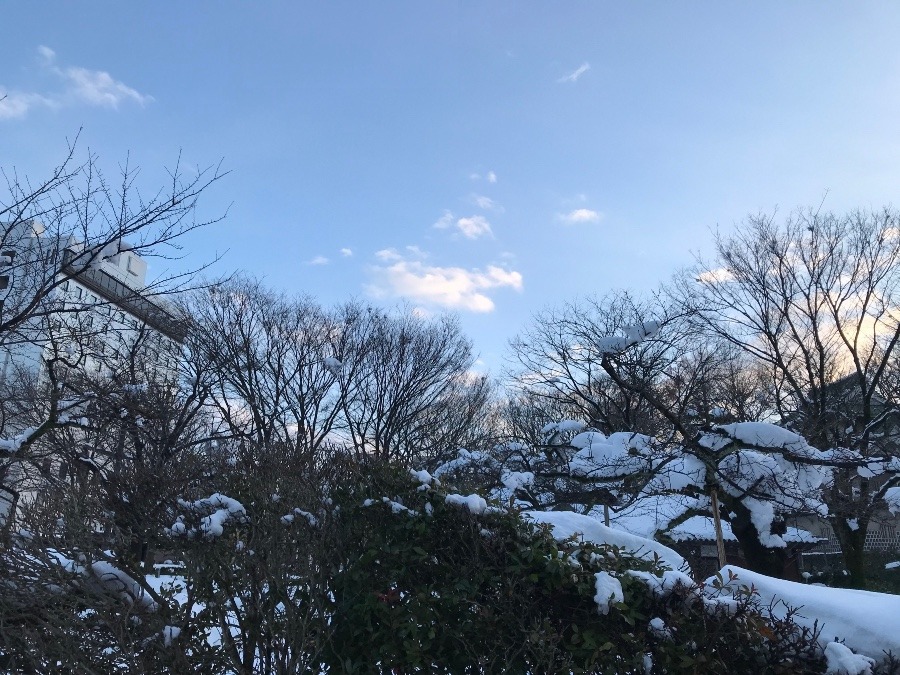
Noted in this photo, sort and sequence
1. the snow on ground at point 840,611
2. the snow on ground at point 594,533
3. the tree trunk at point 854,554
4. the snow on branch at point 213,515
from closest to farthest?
the snow on ground at point 840,611, the snow on ground at point 594,533, the snow on branch at point 213,515, the tree trunk at point 854,554

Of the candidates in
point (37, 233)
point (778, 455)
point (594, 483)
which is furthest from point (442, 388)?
point (37, 233)

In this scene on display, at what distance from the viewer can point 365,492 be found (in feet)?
14.6

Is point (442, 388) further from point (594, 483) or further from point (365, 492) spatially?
point (365, 492)

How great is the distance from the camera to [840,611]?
299 cm

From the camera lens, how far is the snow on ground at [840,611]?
2.85 meters

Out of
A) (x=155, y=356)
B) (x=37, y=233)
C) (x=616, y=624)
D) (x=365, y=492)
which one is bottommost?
(x=616, y=624)

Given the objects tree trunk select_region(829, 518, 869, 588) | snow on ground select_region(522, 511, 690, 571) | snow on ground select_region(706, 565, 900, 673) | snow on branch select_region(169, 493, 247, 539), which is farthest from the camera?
tree trunk select_region(829, 518, 869, 588)

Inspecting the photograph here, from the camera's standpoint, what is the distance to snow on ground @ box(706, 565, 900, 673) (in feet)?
9.34

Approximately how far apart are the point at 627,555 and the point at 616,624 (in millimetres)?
483

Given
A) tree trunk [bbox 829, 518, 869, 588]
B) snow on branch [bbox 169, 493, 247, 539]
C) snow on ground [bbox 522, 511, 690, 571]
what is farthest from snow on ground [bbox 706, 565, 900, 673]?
tree trunk [bbox 829, 518, 869, 588]

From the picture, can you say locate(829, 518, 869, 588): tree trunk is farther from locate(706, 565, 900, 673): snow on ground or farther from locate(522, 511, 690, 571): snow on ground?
locate(706, 565, 900, 673): snow on ground

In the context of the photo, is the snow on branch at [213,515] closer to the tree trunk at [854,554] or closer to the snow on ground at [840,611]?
the snow on ground at [840,611]

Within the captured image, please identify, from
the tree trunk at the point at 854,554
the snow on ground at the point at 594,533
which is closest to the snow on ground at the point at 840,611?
the snow on ground at the point at 594,533

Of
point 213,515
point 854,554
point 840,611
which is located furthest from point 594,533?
point 854,554
